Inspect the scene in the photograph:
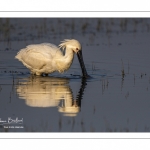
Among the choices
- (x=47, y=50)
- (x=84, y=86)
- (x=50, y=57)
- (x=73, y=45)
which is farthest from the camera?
(x=47, y=50)

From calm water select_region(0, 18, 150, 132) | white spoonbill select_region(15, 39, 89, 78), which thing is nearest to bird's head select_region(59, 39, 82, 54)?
white spoonbill select_region(15, 39, 89, 78)

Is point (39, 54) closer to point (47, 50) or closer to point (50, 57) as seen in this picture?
point (47, 50)

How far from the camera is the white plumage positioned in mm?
15398

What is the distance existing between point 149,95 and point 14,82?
3.38 meters

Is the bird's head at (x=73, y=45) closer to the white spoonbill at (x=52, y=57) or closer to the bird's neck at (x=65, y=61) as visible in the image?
the white spoonbill at (x=52, y=57)

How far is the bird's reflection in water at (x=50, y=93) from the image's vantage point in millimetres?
12242

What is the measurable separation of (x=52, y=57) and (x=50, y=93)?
2.40 m

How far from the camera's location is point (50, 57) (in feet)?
51.2

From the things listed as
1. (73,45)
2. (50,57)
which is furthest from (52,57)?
(73,45)

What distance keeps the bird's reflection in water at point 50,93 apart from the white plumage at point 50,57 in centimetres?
29
